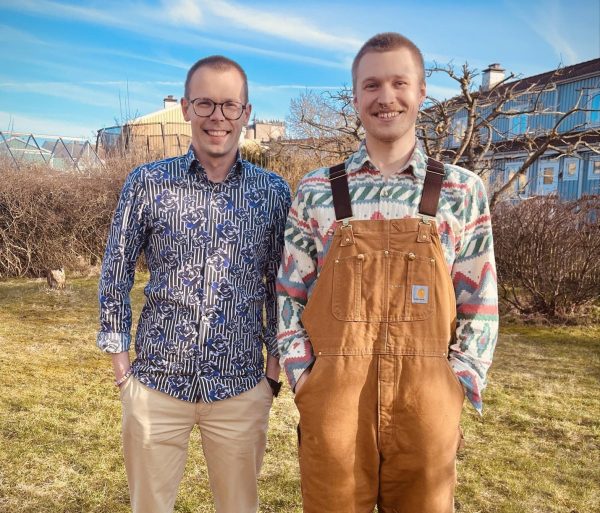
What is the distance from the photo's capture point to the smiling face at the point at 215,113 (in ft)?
7.34

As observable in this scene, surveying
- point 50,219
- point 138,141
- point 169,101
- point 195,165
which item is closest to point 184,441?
point 195,165

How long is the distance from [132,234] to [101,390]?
3.80 m

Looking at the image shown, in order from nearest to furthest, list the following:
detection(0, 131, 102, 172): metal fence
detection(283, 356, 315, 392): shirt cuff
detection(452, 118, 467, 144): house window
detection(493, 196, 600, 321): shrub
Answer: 1. detection(283, 356, 315, 392): shirt cuff
2. detection(493, 196, 600, 321): shrub
3. detection(452, 118, 467, 144): house window
4. detection(0, 131, 102, 172): metal fence

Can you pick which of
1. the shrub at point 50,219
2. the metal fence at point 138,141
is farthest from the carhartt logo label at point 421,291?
the metal fence at point 138,141

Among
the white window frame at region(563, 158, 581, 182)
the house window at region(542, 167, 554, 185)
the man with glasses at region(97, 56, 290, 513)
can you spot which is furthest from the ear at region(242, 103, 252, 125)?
the house window at region(542, 167, 554, 185)

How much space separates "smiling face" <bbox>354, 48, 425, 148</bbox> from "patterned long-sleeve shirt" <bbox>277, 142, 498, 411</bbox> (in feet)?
0.35

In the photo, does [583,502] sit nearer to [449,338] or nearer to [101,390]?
[449,338]

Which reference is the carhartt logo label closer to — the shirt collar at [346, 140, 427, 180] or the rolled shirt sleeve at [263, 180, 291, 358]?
the shirt collar at [346, 140, 427, 180]

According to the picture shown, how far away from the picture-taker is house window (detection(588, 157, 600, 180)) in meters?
23.6

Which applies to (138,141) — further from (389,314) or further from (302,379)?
(389,314)

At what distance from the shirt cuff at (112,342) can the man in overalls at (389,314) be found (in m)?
0.70

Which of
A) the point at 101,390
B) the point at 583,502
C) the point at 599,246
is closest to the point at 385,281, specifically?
the point at 583,502

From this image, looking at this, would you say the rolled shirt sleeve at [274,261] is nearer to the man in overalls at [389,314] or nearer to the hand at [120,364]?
the man in overalls at [389,314]

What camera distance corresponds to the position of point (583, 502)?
144 inches
